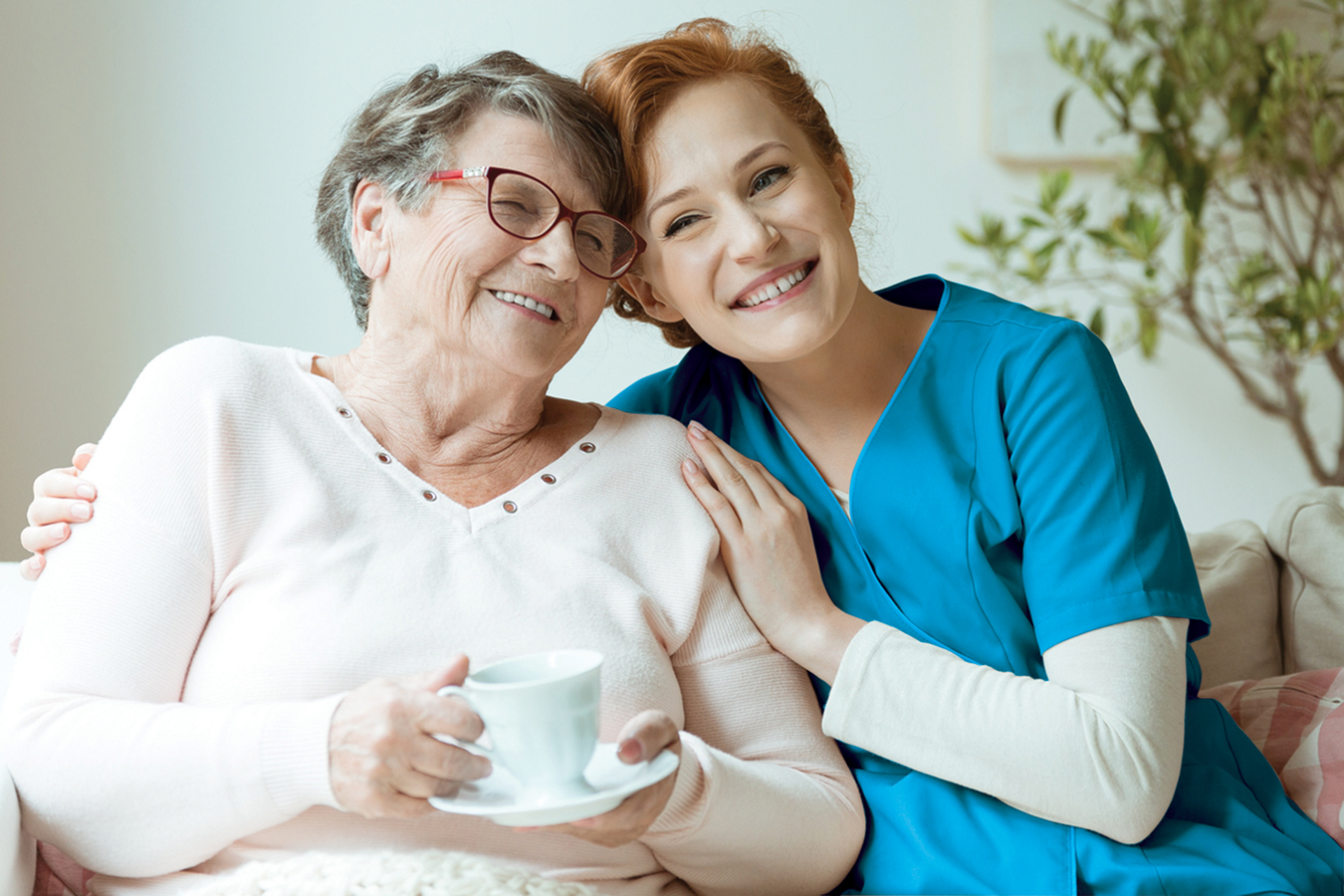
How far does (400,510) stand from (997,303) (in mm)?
828

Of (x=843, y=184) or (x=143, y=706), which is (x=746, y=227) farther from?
(x=143, y=706)

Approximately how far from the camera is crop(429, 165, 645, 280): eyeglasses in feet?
4.14

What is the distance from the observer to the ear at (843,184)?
5.07ft

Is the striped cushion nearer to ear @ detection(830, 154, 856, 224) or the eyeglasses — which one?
ear @ detection(830, 154, 856, 224)

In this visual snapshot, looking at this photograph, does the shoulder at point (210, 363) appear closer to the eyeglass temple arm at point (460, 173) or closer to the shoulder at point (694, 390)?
the eyeglass temple arm at point (460, 173)

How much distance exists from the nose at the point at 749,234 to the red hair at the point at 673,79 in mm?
136

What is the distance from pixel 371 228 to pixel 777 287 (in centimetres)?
52

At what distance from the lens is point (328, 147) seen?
2521mm

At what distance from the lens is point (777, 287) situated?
4.42ft

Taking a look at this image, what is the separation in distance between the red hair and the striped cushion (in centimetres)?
105

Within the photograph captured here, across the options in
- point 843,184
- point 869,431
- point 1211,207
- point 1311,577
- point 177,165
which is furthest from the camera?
point 1211,207

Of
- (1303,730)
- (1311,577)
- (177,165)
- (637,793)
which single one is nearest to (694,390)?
(637,793)

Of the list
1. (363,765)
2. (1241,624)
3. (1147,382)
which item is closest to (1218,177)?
(1147,382)

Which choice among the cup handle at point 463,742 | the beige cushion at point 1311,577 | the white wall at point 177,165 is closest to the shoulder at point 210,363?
the cup handle at point 463,742
